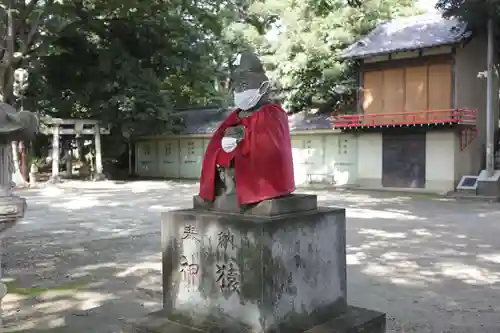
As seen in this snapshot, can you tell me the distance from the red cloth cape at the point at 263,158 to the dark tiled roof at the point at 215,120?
18342 mm

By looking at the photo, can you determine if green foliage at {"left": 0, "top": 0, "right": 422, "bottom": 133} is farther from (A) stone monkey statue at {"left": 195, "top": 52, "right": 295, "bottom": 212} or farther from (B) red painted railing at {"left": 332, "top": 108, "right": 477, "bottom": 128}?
(A) stone monkey statue at {"left": 195, "top": 52, "right": 295, "bottom": 212}

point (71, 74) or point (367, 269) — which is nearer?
point (367, 269)

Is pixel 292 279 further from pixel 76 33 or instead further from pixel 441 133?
pixel 76 33

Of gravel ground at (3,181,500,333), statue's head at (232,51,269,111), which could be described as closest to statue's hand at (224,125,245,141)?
statue's head at (232,51,269,111)

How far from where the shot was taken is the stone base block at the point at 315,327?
342 cm

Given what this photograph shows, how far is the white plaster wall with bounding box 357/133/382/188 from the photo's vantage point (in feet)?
69.0

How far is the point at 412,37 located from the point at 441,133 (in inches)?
154

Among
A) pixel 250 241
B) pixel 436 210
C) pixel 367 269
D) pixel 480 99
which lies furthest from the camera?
pixel 480 99

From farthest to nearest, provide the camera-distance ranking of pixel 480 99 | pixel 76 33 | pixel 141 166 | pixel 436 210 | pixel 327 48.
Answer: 1. pixel 141 166
2. pixel 76 33
3. pixel 327 48
4. pixel 480 99
5. pixel 436 210

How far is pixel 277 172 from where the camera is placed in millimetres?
3406

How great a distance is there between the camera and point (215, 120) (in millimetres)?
28344

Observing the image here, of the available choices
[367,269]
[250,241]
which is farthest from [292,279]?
[367,269]

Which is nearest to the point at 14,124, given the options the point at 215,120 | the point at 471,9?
the point at 471,9

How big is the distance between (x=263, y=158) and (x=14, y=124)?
Answer: 1.78 m
